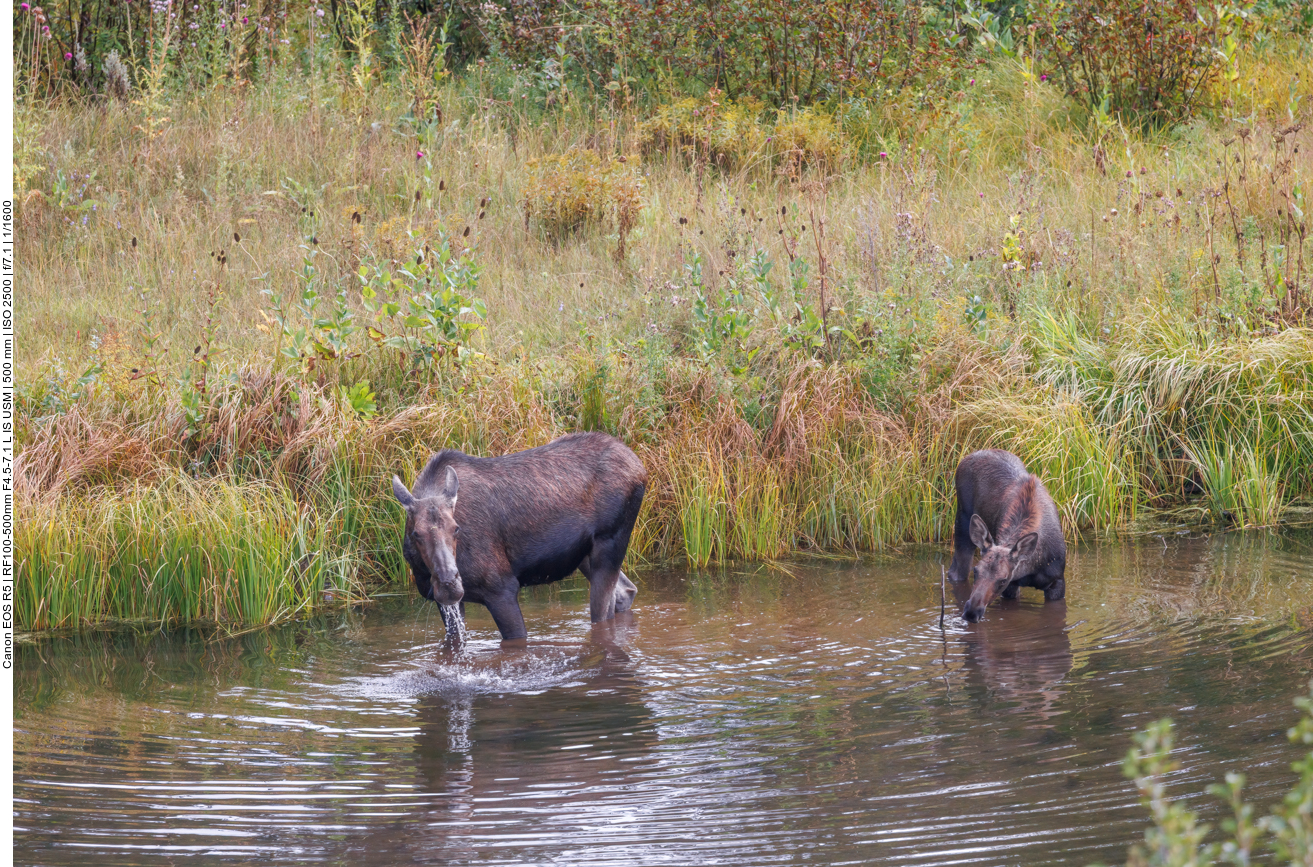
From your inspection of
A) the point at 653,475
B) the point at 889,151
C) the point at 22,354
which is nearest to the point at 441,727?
the point at 653,475

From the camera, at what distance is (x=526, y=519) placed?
811cm

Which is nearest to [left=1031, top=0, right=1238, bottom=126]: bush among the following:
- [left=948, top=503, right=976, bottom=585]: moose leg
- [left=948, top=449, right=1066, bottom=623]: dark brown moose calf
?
[left=948, top=449, right=1066, bottom=623]: dark brown moose calf

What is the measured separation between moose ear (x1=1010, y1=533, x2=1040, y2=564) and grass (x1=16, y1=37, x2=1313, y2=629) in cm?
178

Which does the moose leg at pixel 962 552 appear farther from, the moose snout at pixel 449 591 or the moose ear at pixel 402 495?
the moose ear at pixel 402 495

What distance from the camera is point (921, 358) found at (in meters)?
10.5

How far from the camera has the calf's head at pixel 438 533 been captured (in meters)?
7.14

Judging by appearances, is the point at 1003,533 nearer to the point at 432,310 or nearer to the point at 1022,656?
the point at 1022,656

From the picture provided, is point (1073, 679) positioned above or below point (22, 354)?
below

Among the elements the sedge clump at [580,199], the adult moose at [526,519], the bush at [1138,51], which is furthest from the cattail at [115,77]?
the bush at [1138,51]

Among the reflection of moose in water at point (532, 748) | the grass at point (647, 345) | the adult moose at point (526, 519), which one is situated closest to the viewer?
the reflection of moose in water at point (532, 748)

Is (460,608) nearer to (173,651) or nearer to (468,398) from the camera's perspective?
(173,651)

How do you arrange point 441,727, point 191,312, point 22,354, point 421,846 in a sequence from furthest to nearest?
point 191,312
point 22,354
point 441,727
point 421,846

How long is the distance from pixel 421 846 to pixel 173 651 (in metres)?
3.51

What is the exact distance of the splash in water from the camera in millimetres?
7688
